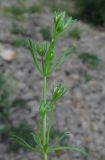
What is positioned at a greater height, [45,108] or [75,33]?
[75,33]

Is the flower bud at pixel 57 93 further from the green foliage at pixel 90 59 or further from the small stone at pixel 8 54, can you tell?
the green foliage at pixel 90 59

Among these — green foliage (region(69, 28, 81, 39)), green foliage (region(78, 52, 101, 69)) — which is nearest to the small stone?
green foliage (region(78, 52, 101, 69))

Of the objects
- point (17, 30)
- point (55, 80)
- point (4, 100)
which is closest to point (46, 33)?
point (17, 30)

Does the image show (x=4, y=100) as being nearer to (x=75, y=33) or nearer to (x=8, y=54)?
(x=8, y=54)

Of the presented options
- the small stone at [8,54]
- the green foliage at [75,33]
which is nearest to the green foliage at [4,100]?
the small stone at [8,54]

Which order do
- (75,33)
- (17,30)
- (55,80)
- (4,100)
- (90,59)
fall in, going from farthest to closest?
(75,33)
(17,30)
(90,59)
(55,80)
(4,100)

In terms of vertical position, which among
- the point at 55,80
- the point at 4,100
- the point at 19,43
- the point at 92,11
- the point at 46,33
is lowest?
the point at 4,100

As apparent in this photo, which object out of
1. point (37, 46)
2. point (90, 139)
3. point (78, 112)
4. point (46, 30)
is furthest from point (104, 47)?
point (37, 46)

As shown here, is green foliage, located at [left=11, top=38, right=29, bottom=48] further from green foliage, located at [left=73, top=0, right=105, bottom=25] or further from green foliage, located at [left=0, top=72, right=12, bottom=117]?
green foliage, located at [left=73, top=0, right=105, bottom=25]
